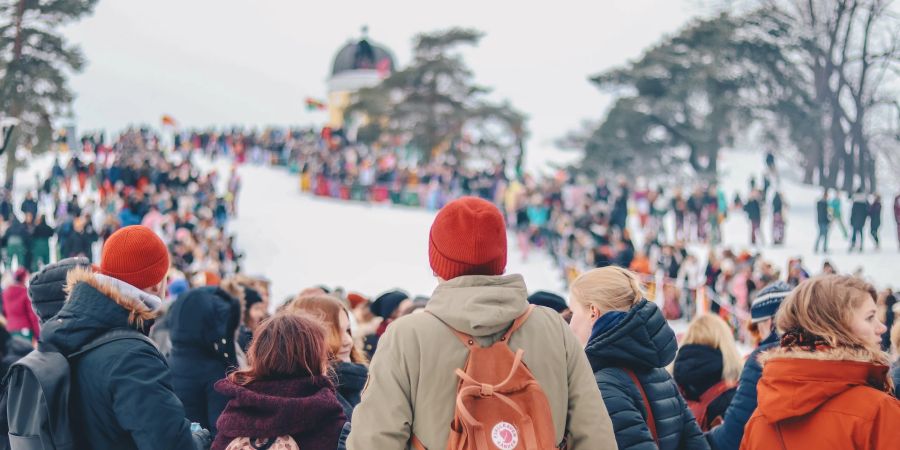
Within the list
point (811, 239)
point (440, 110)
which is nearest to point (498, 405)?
point (811, 239)

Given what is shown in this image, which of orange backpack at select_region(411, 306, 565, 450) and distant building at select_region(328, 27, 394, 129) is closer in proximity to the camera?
orange backpack at select_region(411, 306, 565, 450)

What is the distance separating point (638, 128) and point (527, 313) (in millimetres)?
32597

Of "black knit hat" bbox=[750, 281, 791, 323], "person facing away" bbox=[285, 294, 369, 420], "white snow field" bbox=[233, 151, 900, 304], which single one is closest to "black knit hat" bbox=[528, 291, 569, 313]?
"black knit hat" bbox=[750, 281, 791, 323]

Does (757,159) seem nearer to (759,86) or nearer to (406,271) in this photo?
(759,86)

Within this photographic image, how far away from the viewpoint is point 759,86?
29578mm

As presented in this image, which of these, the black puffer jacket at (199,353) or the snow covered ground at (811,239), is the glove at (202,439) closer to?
the black puffer jacket at (199,353)

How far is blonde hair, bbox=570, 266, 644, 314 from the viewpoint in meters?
3.10

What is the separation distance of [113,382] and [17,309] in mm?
7130

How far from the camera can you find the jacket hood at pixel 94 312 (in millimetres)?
2951

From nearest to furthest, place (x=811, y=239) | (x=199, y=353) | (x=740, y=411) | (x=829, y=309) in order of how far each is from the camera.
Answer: (x=829, y=309), (x=740, y=411), (x=199, y=353), (x=811, y=239)

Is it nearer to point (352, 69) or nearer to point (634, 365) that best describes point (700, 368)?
point (634, 365)

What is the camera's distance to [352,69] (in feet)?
213

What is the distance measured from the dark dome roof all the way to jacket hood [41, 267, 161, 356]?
6154 cm

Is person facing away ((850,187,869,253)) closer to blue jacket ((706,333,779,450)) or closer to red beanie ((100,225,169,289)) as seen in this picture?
blue jacket ((706,333,779,450))
